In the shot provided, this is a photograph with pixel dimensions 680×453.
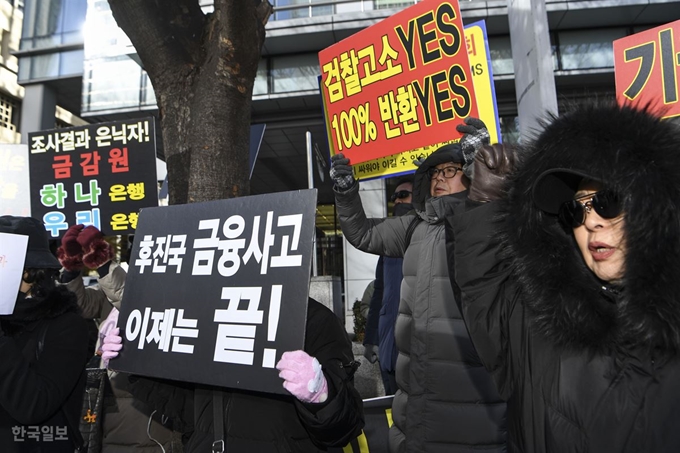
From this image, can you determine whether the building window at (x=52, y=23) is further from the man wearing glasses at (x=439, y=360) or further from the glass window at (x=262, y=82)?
the man wearing glasses at (x=439, y=360)

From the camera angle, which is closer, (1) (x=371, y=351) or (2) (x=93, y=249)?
(2) (x=93, y=249)

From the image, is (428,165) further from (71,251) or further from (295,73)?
(295,73)

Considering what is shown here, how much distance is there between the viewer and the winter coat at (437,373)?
202 centimetres

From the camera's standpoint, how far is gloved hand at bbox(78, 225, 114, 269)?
3021 mm

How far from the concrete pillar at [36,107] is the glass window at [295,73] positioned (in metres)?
6.60

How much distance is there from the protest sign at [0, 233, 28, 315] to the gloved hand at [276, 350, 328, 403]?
1.19 m

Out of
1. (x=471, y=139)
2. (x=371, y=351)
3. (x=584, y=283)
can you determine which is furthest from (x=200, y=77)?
(x=371, y=351)

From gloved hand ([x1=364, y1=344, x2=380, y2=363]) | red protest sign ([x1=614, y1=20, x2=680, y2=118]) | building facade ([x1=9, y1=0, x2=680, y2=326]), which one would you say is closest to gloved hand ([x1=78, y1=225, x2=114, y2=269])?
gloved hand ([x1=364, y1=344, x2=380, y2=363])

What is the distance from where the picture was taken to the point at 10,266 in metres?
1.89

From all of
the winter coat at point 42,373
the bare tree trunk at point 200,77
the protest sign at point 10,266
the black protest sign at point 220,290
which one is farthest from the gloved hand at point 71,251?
the black protest sign at point 220,290

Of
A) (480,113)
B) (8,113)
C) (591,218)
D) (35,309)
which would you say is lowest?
(35,309)

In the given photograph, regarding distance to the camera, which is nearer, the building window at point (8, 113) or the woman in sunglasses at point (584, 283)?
the woman in sunglasses at point (584, 283)

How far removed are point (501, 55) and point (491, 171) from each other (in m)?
7.71

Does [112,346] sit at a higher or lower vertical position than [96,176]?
lower
